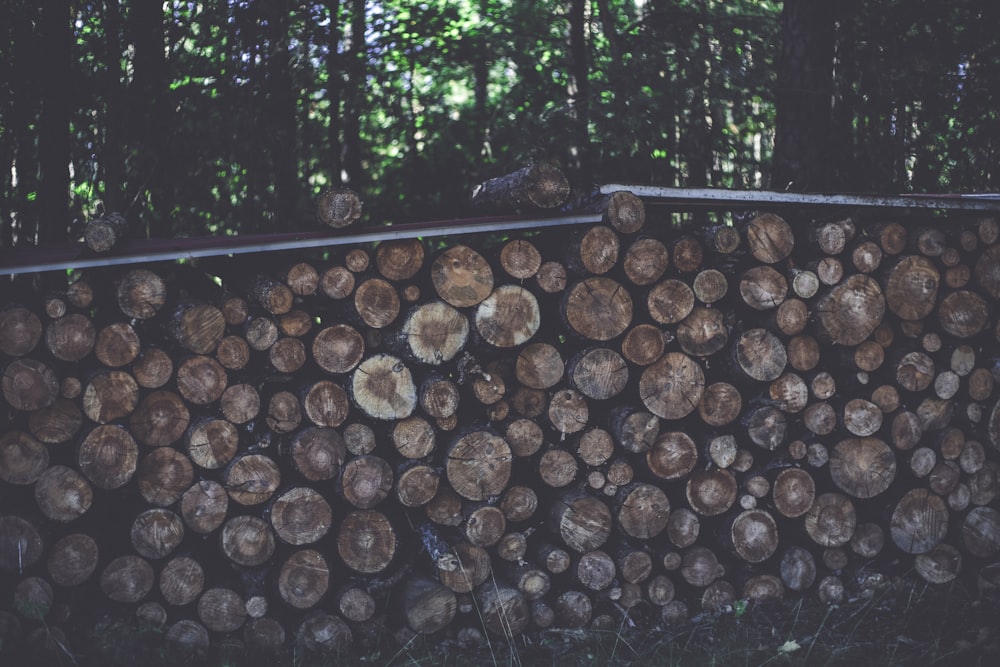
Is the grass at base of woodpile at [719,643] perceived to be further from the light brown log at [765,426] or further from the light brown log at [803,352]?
the light brown log at [803,352]

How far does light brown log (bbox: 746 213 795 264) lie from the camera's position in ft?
11.7

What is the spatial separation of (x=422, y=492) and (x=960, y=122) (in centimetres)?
559

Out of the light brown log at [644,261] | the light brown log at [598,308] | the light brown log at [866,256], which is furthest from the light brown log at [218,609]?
the light brown log at [866,256]

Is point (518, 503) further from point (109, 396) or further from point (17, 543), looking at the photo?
point (17, 543)

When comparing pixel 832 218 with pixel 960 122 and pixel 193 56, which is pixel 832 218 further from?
pixel 193 56

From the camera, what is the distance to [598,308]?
134 inches

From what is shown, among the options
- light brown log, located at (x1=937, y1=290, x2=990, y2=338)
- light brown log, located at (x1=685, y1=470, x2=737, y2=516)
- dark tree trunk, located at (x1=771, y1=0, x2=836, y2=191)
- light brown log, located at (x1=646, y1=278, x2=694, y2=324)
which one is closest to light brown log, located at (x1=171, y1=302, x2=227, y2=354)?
light brown log, located at (x1=646, y1=278, x2=694, y2=324)

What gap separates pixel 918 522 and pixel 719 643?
126 centimetres

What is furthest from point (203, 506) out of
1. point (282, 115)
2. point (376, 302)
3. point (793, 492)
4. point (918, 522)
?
point (282, 115)

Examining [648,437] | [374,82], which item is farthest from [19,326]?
[374,82]

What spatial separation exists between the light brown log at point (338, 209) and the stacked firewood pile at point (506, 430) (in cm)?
20

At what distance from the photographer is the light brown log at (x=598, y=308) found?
3.38 metres

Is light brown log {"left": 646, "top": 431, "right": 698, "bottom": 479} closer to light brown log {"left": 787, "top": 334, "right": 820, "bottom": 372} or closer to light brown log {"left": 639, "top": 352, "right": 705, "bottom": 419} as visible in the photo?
light brown log {"left": 639, "top": 352, "right": 705, "bottom": 419}

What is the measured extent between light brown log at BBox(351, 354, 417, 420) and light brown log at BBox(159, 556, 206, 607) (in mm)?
973
